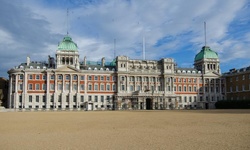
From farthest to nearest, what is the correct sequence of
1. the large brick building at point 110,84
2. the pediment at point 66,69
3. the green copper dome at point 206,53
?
1. the green copper dome at point 206,53
2. the pediment at point 66,69
3. the large brick building at point 110,84

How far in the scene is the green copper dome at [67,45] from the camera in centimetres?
9232

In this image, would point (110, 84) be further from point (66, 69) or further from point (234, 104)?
point (234, 104)

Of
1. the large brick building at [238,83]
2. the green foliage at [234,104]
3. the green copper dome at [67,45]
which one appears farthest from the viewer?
the large brick building at [238,83]

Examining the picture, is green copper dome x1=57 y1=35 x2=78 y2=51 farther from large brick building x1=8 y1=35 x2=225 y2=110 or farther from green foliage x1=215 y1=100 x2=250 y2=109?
green foliage x1=215 y1=100 x2=250 y2=109

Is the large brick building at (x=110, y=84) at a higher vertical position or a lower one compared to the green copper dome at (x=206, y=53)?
lower

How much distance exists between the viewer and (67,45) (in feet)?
305

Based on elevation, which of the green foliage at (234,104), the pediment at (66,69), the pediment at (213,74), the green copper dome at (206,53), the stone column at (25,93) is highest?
the green copper dome at (206,53)

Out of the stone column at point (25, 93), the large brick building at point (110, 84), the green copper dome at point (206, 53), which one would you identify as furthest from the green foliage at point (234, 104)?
the stone column at point (25, 93)

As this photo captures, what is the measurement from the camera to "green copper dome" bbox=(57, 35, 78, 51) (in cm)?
9232

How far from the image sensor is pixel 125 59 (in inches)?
3770

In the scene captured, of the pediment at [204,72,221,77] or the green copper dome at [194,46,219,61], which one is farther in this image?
the green copper dome at [194,46,219,61]

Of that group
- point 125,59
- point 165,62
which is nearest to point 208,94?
point 165,62

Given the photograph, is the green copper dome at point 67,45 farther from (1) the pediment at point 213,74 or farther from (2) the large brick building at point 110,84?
(1) the pediment at point 213,74

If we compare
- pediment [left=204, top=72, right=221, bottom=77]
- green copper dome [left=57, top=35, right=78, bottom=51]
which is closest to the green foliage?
pediment [left=204, top=72, right=221, bottom=77]
